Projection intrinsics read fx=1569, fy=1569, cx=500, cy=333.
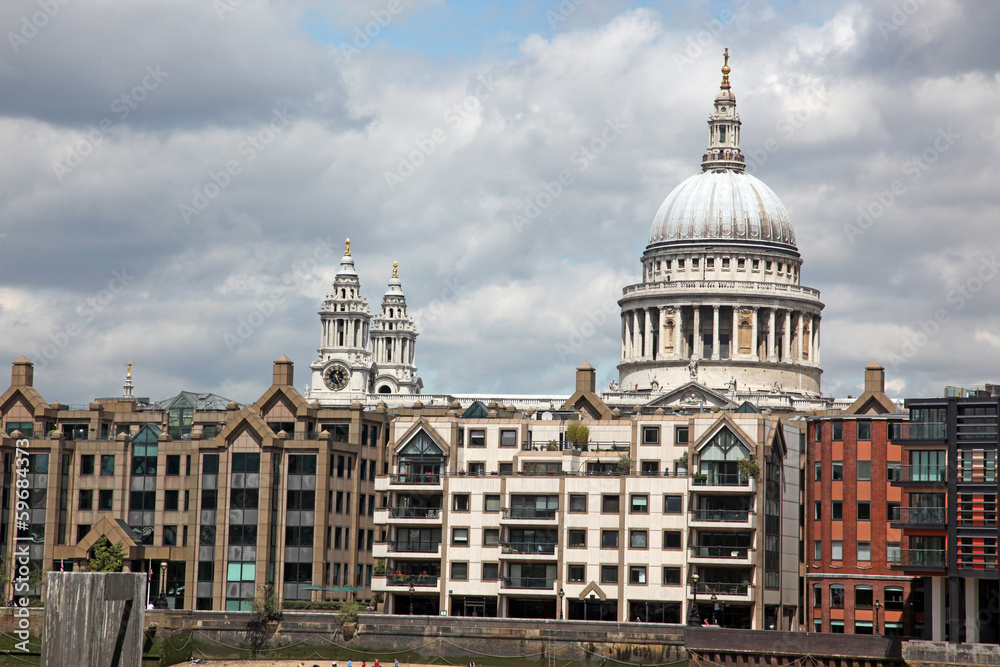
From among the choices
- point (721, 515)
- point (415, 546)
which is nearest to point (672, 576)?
point (721, 515)

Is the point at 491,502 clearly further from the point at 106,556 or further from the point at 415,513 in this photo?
the point at 106,556

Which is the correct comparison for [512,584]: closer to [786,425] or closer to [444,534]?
[444,534]

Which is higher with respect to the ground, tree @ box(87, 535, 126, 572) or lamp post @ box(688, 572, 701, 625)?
tree @ box(87, 535, 126, 572)

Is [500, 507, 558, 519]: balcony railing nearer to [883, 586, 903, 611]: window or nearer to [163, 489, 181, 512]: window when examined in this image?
[883, 586, 903, 611]: window

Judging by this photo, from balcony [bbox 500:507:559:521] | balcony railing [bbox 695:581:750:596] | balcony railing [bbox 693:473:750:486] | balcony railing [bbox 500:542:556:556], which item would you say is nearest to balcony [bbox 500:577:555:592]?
balcony railing [bbox 500:542:556:556]

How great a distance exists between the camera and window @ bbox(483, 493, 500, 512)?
4090 inches

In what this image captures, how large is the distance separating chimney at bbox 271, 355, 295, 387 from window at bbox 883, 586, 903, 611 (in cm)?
4377

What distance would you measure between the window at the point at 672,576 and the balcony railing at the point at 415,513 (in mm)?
16136

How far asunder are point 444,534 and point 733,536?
63.3 ft

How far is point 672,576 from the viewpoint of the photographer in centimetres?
9862

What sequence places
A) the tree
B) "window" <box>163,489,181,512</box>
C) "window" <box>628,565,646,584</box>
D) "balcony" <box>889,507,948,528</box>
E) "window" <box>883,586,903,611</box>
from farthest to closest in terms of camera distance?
"window" <box>163,489,181,512</box> < the tree < "window" <box>628,565,646,584</box> < "window" <box>883,586,903,611</box> < "balcony" <box>889,507,948,528</box>

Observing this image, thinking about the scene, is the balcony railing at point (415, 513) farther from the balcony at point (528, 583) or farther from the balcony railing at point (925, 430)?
the balcony railing at point (925, 430)

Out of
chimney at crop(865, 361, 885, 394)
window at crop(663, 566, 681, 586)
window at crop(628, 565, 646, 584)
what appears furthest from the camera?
chimney at crop(865, 361, 885, 394)

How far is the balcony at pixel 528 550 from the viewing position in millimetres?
100875
